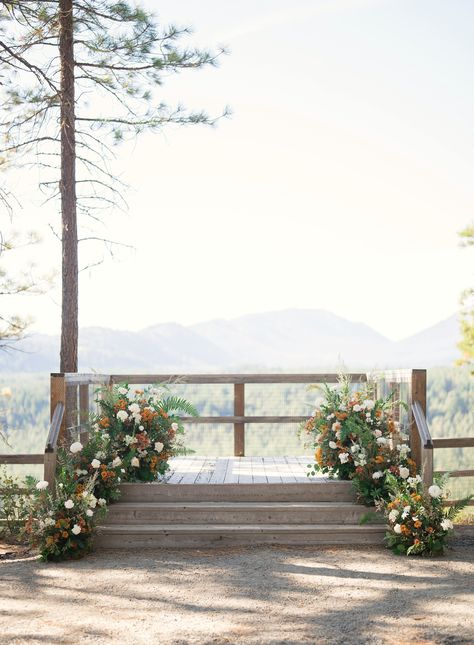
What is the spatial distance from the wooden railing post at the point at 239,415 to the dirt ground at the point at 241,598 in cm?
334

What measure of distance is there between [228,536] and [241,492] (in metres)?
0.71

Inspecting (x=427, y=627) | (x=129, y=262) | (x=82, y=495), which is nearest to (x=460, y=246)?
(x=129, y=262)

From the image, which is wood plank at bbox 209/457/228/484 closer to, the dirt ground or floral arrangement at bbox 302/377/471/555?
floral arrangement at bbox 302/377/471/555

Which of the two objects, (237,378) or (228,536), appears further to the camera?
(237,378)

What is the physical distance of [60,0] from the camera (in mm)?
11078

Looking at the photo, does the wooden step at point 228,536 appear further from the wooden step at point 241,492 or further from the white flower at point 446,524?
the white flower at point 446,524

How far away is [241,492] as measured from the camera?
879 cm

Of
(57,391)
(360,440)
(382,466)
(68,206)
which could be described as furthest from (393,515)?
(68,206)

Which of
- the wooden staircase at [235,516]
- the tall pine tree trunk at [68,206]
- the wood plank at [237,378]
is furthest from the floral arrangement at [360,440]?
the tall pine tree trunk at [68,206]

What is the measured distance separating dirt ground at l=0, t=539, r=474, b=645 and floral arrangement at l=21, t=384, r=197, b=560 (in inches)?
10.6

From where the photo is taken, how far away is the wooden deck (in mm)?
9094

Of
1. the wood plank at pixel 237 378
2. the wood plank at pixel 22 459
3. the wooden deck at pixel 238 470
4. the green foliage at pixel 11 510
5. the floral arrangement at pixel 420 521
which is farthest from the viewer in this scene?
the wood plank at pixel 237 378

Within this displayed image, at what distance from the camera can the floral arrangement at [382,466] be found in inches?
301

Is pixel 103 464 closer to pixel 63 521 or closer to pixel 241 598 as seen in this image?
pixel 63 521
